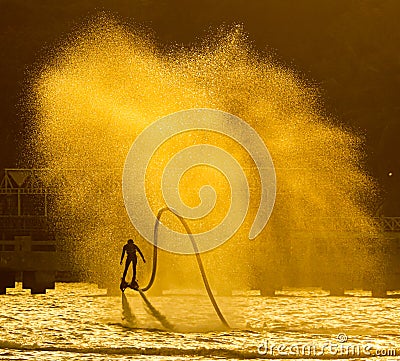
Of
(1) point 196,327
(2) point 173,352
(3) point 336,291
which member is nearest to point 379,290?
(3) point 336,291

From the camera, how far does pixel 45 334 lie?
1291 inches

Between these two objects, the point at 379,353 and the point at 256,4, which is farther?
the point at 256,4

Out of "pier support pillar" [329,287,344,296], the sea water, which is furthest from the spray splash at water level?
the sea water

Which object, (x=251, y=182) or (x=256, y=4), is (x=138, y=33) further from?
(x=251, y=182)

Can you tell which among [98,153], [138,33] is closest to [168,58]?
[138,33]

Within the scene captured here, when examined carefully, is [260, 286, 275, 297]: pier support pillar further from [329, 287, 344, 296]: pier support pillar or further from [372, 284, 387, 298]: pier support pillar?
[372, 284, 387, 298]: pier support pillar

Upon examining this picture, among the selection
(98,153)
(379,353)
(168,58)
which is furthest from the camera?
(168,58)

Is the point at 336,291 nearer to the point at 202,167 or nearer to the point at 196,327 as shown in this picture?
the point at 196,327

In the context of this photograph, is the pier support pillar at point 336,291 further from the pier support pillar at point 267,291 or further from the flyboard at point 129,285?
the flyboard at point 129,285

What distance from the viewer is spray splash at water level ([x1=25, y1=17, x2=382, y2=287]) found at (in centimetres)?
4525

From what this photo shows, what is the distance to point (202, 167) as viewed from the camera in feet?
182

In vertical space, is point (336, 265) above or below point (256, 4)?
below

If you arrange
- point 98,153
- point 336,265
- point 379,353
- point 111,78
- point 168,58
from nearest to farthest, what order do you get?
1. point 379,353
2. point 336,265
3. point 98,153
4. point 111,78
5. point 168,58

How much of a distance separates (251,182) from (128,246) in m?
17.5
